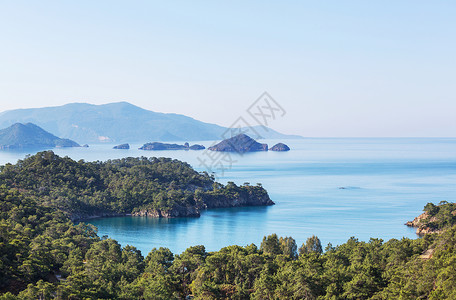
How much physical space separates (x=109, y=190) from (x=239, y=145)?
109877mm

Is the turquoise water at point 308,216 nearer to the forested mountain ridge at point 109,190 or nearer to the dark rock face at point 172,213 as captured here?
the dark rock face at point 172,213

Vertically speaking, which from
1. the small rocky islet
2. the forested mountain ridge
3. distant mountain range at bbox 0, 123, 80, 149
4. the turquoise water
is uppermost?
distant mountain range at bbox 0, 123, 80, 149

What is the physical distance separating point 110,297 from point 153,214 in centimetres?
3232

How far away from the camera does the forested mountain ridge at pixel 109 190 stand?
48.1 metres

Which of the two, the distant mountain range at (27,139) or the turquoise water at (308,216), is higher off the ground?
the distant mountain range at (27,139)

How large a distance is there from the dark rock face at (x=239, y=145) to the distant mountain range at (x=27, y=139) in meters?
65.5

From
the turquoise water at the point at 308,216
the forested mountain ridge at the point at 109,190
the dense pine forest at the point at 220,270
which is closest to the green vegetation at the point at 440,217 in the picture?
the turquoise water at the point at 308,216

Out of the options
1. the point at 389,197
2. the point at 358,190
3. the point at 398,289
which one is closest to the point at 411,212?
the point at 389,197

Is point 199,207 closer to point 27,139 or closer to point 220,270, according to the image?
point 220,270

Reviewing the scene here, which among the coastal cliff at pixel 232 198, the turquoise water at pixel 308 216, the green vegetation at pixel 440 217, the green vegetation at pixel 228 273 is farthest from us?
the coastal cliff at pixel 232 198

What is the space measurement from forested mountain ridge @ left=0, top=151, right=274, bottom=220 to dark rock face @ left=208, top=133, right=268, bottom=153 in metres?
91.8

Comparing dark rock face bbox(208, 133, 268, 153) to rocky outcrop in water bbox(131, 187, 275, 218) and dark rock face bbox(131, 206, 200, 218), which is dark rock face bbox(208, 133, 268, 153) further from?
dark rock face bbox(131, 206, 200, 218)

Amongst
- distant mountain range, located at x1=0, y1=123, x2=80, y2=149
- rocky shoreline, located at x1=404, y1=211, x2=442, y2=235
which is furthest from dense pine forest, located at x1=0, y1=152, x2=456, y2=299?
distant mountain range, located at x1=0, y1=123, x2=80, y2=149

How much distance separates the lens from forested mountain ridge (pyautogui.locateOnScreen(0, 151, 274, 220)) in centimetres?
4806
